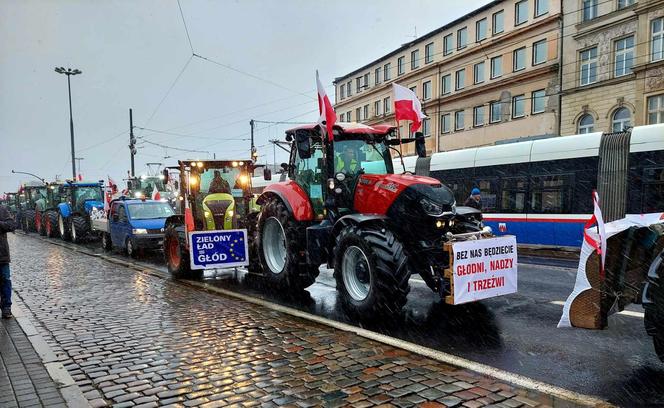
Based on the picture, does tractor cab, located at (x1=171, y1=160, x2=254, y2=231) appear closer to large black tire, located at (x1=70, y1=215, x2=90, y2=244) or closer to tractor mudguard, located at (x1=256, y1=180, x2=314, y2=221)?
tractor mudguard, located at (x1=256, y1=180, x2=314, y2=221)

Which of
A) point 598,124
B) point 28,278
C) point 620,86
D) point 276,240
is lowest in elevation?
point 28,278

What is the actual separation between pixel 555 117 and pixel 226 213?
2892cm

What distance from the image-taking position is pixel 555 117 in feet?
107

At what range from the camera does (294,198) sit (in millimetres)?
8062

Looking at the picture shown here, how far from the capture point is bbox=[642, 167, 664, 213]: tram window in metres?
11.1

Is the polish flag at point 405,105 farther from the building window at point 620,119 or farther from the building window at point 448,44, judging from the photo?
the building window at point 448,44

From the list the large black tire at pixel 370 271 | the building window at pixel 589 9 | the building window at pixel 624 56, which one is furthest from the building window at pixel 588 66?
the large black tire at pixel 370 271

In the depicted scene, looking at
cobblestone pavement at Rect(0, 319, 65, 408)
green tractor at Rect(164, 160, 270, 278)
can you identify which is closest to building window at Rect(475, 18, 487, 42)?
green tractor at Rect(164, 160, 270, 278)

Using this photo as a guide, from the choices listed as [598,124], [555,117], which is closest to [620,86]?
[598,124]

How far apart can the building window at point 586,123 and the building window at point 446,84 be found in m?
13.9

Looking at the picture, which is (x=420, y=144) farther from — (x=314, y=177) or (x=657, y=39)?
(x=657, y=39)

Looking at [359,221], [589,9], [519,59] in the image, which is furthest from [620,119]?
[359,221]

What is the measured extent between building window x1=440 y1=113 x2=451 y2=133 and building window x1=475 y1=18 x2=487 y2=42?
698 cm

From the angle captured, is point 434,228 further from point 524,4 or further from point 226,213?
point 524,4
